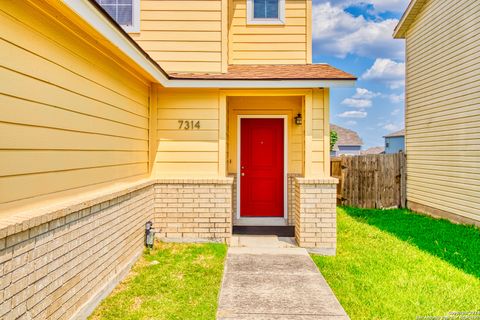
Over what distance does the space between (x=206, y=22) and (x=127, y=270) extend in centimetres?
448

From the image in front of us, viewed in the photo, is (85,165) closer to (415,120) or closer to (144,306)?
(144,306)

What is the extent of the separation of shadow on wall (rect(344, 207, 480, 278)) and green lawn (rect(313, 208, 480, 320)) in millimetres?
14

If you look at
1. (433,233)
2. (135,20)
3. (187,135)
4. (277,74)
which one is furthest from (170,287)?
(433,233)

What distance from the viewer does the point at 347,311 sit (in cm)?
348

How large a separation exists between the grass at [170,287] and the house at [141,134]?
0.24m

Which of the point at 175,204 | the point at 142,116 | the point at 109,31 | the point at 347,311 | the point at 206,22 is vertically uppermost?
the point at 206,22

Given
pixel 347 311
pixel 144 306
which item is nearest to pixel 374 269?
pixel 347 311

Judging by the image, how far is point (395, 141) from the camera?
2581cm

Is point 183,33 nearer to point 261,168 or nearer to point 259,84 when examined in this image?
point 259,84

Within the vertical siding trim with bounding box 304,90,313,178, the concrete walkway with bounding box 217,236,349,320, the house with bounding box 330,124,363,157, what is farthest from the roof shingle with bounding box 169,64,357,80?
the house with bounding box 330,124,363,157

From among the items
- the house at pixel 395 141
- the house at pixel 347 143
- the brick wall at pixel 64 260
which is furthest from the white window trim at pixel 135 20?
the house at pixel 347 143

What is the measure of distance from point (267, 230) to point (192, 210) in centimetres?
186

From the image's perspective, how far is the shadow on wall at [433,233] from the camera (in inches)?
211

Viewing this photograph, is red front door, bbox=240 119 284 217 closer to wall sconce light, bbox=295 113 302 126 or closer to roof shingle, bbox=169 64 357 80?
wall sconce light, bbox=295 113 302 126
